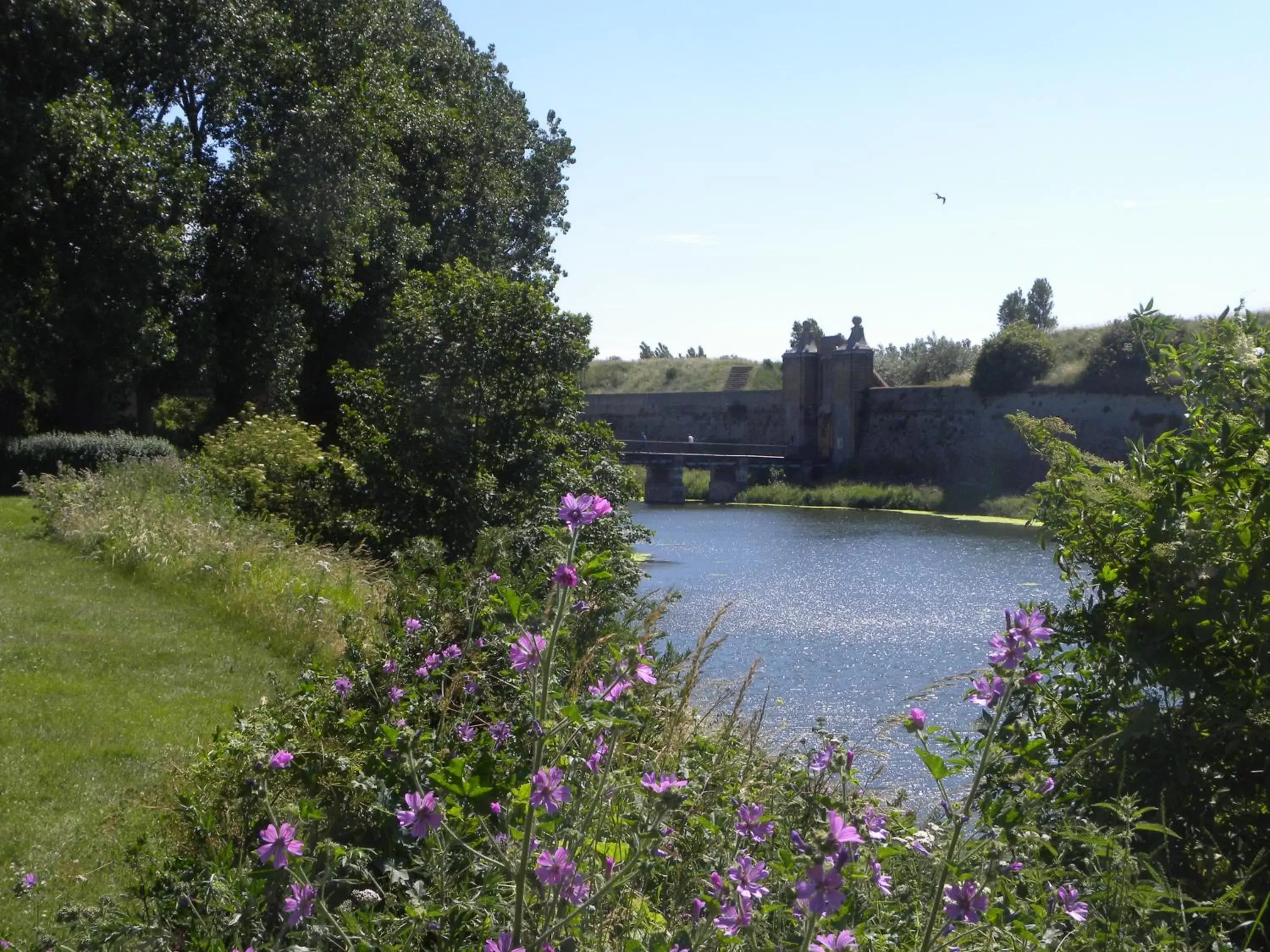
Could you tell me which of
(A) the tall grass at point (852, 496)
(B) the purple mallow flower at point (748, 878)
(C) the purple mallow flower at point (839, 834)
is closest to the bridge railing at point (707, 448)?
(A) the tall grass at point (852, 496)

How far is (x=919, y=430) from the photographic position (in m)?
41.5

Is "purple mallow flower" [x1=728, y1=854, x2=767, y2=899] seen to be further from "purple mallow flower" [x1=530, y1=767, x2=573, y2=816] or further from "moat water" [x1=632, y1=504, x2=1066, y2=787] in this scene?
"moat water" [x1=632, y1=504, x2=1066, y2=787]

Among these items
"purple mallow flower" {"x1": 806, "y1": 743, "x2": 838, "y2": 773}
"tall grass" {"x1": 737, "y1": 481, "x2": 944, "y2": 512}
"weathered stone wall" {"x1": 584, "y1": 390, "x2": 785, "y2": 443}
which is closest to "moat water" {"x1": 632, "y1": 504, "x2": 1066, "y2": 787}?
"purple mallow flower" {"x1": 806, "y1": 743, "x2": 838, "y2": 773}

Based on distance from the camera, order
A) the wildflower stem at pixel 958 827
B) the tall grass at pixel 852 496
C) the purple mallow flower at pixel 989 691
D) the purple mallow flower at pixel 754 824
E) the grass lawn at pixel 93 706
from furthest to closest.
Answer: the tall grass at pixel 852 496, the grass lawn at pixel 93 706, the purple mallow flower at pixel 754 824, the purple mallow flower at pixel 989 691, the wildflower stem at pixel 958 827

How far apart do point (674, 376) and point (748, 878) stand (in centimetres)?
5999

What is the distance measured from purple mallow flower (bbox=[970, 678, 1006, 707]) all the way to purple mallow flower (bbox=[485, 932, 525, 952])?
0.97m

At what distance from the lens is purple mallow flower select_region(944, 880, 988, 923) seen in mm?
2043

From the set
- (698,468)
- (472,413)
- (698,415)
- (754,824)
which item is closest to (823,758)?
(754,824)

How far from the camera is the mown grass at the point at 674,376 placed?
58.6 m

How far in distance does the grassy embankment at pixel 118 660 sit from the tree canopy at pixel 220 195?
5.51 metres

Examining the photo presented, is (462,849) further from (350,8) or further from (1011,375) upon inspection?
(1011,375)

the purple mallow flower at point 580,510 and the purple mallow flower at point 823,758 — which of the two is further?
the purple mallow flower at point 823,758

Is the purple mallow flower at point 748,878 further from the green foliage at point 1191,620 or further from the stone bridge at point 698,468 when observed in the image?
the stone bridge at point 698,468

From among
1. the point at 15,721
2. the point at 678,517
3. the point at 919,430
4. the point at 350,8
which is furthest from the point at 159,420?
the point at 919,430
